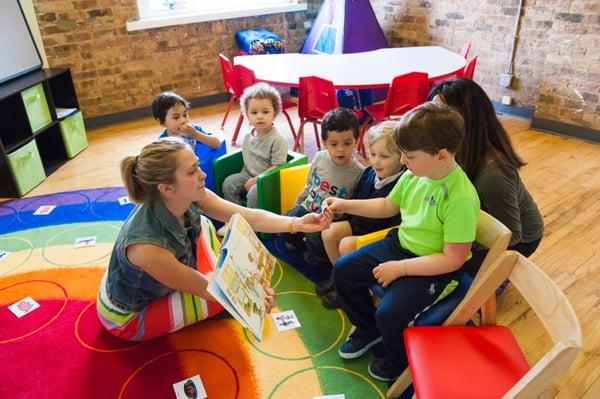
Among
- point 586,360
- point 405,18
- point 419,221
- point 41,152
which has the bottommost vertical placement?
point 586,360

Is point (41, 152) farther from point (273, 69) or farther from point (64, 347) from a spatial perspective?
point (64, 347)

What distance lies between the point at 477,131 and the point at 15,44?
162 inches

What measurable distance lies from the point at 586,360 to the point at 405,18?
4781 millimetres

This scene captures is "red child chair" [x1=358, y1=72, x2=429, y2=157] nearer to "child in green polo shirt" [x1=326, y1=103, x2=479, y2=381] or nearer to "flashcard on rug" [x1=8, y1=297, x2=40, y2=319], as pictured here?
"child in green polo shirt" [x1=326, y1=103, x2=479, y2=381]

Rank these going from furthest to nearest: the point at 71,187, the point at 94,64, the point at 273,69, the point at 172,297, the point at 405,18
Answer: the point at 405,18 → the point at 94,64 → the point at 273,69 → the point at 71,187 → the point at 172,297

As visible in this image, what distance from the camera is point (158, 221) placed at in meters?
1.88

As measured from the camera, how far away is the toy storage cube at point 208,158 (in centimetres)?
307

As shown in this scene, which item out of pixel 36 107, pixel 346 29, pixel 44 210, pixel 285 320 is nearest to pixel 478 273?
pixel 285 320

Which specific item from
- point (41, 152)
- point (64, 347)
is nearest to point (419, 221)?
point (64, 347)

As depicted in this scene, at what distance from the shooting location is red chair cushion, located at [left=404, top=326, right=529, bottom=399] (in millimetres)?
1374

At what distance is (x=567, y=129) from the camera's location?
4512 millimetres

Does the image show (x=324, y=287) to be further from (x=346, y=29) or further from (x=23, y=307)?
(x=346, y=29)

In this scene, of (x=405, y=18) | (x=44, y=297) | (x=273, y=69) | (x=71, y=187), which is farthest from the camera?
(x=405, y=18)

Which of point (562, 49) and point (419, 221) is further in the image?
point (562, 49)
